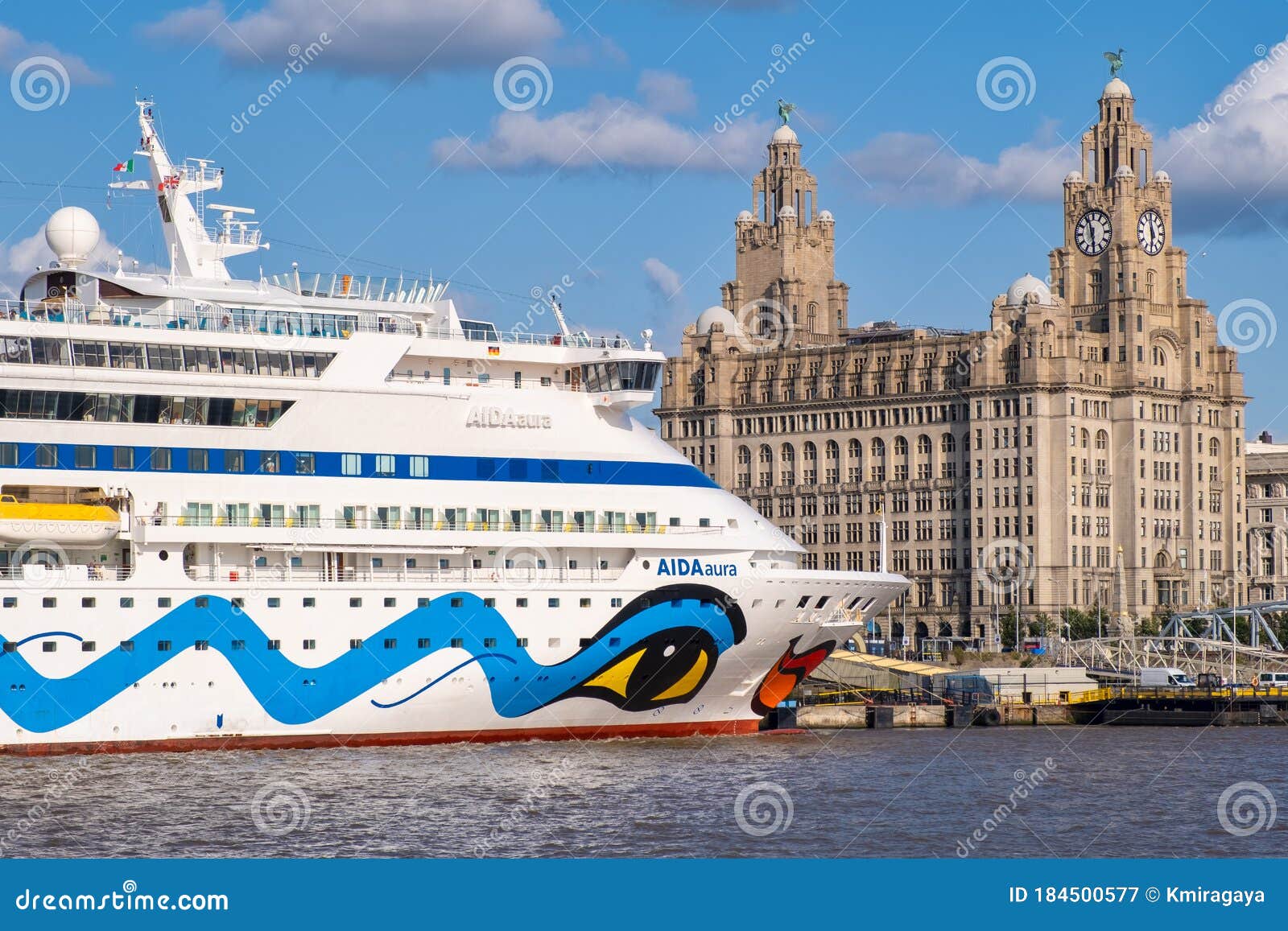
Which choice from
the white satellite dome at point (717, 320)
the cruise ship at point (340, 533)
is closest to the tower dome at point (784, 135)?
the white satellite dome at point (717, 320)

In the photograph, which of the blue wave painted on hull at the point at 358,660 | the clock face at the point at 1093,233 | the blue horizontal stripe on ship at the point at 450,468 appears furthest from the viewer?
the clock face at the point at 1093,233

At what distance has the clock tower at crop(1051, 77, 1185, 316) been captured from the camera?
145 meters

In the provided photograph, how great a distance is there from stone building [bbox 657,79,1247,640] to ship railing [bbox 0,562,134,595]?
300ft

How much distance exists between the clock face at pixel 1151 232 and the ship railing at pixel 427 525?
94055 mm

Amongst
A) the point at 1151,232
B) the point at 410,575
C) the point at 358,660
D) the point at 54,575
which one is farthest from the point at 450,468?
the point at 1151,232

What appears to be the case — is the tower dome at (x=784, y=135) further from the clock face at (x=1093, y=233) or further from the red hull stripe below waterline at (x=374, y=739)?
the red hull stripe below waterline at (x=374, y=739)

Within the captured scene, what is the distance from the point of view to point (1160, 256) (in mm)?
147375

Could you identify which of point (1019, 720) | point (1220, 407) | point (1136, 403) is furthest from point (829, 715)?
point (1220, 407)

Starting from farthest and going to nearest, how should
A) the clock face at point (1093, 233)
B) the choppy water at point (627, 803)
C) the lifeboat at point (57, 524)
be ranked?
the clock face at point (1093, 233) → the lifeboat at point (57, 524) → the choppy water at point (627, 803)

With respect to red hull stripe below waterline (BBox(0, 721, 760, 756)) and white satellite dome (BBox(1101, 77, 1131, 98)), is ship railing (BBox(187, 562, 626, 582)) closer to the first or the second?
red hull stripe below waterline (BBox(0, 721, 760, 756))

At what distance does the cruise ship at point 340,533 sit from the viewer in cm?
5319

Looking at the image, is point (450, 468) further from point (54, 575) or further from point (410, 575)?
point (54, 575)

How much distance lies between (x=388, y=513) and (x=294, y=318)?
5768 mm

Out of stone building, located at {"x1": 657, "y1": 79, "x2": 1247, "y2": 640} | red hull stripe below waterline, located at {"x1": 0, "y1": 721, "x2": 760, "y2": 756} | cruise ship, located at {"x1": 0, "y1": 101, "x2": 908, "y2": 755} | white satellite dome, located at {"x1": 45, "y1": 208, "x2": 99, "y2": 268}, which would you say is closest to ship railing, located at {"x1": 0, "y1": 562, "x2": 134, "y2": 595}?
cruise ship, located at {"x1": 0, "y1": 101, "x2": 908, "y2": 755}
